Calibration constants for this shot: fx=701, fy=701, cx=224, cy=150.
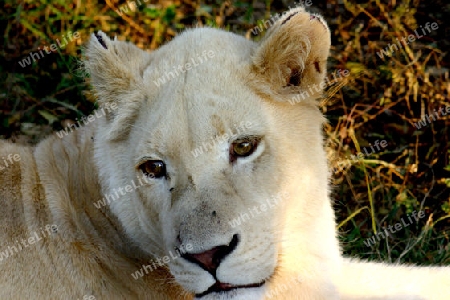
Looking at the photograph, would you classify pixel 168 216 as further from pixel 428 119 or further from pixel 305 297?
pixel 428 119

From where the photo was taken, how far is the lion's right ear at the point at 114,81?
10.7ft

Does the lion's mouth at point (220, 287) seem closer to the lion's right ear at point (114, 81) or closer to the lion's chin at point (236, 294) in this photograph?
the lion's chin at point (236, 294)

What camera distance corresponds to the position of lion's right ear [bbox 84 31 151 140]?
3254 millimetres

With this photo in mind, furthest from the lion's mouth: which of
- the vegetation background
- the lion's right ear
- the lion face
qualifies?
the vegetation background

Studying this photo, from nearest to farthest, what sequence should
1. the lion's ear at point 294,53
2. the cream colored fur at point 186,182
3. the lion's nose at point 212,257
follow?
the lion's nose at point 212,257, the cream colored fur at point 186,182, the lion's ear at point 294,53

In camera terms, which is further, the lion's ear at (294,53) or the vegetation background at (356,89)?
the vegetation background at (356,89)

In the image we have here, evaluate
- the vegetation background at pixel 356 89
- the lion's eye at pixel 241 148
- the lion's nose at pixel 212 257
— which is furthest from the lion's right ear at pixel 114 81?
the vegetation background at pixel 356 89

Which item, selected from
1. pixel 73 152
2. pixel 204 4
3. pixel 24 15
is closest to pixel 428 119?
pixel 204 4

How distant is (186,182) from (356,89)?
10.3 ft

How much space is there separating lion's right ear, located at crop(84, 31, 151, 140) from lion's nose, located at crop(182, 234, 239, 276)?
83cm

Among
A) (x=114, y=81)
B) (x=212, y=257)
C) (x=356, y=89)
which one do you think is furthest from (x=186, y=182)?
(x=356, y=89)

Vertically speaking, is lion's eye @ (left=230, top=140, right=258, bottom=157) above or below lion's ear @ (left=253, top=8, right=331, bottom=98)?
below

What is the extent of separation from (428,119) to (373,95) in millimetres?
501

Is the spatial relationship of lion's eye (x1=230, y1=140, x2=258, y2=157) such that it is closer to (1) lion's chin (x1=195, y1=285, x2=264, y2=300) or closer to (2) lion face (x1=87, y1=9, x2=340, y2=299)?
(2) lion face (x1=87, y1=9, x2=340, y2=299)
